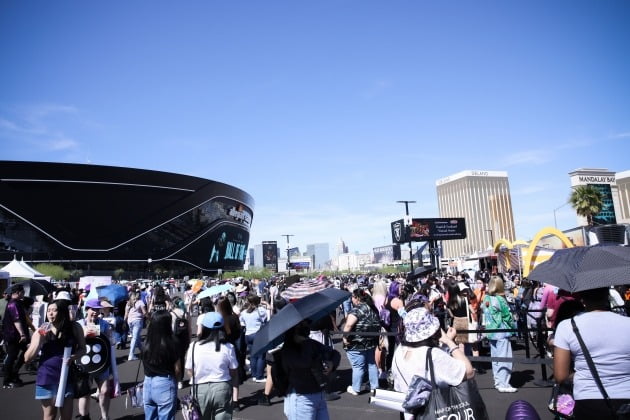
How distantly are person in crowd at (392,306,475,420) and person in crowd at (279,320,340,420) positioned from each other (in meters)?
0.72

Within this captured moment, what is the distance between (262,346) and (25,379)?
362 inches

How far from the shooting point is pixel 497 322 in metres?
7.41

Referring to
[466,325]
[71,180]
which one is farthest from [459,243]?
[466,325]

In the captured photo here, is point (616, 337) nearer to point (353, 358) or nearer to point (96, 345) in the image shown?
point (353, 358)

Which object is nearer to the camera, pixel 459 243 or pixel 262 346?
pixel 262 346

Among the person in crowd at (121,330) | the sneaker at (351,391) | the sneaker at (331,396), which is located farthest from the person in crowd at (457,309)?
the person in crowd at (121,330)

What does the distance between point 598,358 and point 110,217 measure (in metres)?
79.1

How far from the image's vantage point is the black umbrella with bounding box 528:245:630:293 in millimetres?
3135

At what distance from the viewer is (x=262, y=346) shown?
3234mm

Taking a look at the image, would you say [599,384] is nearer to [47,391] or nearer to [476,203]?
[47,391]

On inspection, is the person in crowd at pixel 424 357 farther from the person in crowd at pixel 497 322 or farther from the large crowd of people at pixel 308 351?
the person in crowd at pixel 497 322

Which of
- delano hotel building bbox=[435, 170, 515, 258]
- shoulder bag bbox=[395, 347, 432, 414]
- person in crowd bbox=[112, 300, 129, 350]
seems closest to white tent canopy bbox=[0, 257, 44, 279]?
person in crowd bbox=[112, 300, 129, 350]

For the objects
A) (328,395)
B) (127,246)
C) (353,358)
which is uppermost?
(127,246)

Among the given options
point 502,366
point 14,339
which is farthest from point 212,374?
→ point 14,339
